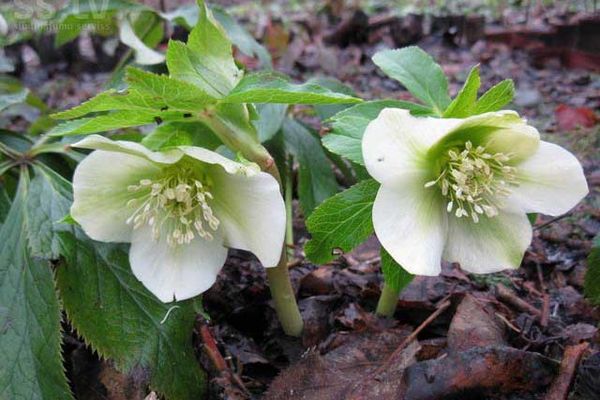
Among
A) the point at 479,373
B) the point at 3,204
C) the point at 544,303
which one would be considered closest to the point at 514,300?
the point at 544,303

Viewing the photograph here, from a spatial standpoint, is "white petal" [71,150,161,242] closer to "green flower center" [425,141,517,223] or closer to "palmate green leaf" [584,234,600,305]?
"green flower center" [425,141,517,223]

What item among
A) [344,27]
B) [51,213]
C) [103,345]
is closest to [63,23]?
[51,213]

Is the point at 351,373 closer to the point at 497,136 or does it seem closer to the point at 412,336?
the point at 412,336

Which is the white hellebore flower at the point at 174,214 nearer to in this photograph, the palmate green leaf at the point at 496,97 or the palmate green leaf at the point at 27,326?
the palmate green leaf at the point at 27,326

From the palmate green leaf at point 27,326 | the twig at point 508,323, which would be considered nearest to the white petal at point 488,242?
the twig at point 508,323

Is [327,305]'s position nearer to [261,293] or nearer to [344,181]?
[261,293]

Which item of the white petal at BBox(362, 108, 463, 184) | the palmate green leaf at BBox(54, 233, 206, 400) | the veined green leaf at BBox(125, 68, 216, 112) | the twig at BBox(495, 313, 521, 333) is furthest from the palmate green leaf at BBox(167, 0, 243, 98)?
the twig at BBox(495, 313, 521, 333)

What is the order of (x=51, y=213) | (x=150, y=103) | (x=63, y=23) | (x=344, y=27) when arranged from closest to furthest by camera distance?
(x=150, y=103), (x=51, y=213), (x=63, y=23), (x=344, y=27)
